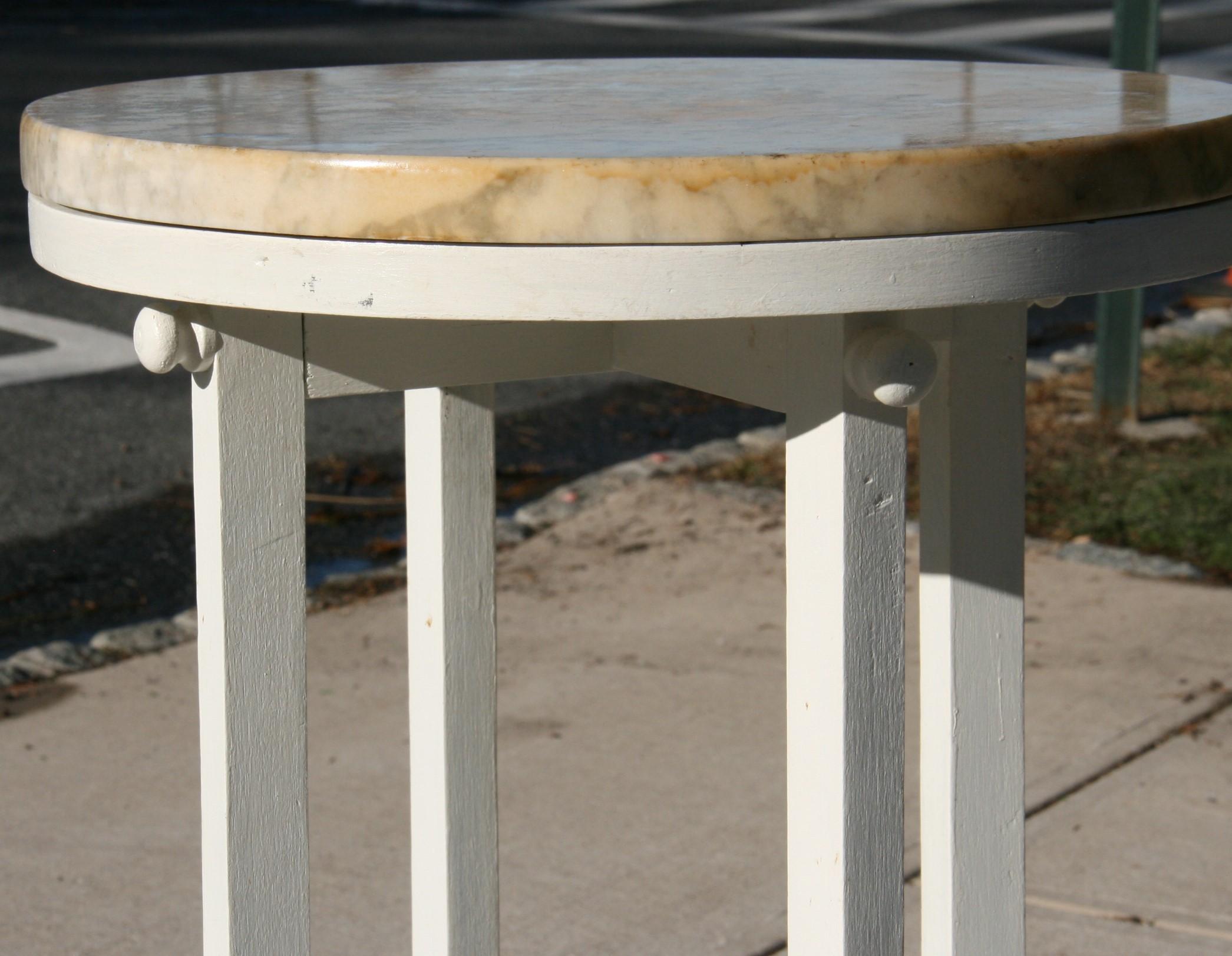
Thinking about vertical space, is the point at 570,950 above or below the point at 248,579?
below

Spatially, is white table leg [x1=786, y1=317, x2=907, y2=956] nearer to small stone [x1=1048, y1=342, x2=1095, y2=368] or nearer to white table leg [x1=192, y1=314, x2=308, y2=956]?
white table leg [x1=192, y1=314, x2=308, y2=956]

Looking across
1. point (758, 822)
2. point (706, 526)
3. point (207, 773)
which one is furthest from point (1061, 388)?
point (207, 773)

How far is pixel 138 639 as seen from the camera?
339 cm

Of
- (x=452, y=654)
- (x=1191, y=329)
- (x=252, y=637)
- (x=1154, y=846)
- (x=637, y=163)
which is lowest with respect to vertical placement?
(x=1154, y=846)

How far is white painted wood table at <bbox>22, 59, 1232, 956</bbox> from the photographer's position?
120cm

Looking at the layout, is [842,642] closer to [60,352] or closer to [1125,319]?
[1125,319]

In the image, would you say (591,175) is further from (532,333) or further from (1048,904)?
(1048,904)

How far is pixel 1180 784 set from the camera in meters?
2.80

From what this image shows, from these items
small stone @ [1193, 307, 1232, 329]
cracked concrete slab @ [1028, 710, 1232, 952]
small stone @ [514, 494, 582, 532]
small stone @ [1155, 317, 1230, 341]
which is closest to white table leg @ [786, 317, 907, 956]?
cracked concrete slab @ [1028, 710, 1232, 952]

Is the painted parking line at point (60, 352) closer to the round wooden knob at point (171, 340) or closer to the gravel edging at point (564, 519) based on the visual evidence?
the gravel edging at point (564, 519)

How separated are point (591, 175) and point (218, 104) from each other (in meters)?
0.51

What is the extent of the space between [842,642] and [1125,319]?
346 cm

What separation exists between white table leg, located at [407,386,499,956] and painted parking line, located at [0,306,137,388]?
3.47 m

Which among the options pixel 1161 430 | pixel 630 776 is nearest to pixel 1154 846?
pixel 630 776
